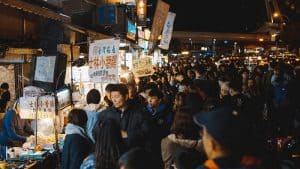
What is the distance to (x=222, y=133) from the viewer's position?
3.21 metres

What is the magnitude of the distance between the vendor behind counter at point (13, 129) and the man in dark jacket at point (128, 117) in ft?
10.2

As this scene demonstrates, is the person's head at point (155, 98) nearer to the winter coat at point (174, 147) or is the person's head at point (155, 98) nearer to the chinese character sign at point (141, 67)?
the winter coat at point (174, 147)

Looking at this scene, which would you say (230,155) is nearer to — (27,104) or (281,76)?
(27,104)

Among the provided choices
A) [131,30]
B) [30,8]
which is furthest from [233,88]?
[131,30]

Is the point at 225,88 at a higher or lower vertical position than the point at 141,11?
lower

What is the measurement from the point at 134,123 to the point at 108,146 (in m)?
2.00

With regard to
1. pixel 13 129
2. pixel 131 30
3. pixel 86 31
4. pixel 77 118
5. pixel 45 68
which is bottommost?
pixel 13 129

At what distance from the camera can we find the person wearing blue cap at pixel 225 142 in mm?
3193

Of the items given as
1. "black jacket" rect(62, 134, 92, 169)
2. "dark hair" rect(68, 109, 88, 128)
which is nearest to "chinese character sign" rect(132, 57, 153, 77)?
"dark hair" rect(68, 109, 88, 128)

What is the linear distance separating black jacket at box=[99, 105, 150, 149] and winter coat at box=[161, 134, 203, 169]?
101cm

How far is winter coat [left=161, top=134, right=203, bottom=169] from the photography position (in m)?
5.29

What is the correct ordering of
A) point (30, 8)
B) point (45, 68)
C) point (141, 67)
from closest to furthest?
point (45, 68)
point (30, 8)
point (141, 67)

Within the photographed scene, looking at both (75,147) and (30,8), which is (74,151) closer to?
(75,147)

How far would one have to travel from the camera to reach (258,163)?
337 cm
